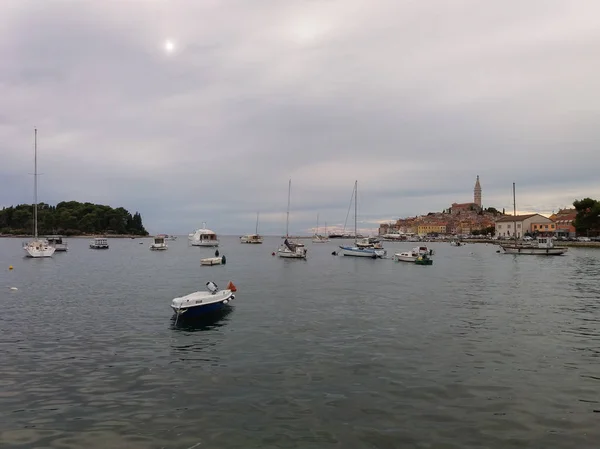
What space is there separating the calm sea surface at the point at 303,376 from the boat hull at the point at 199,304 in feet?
3.93

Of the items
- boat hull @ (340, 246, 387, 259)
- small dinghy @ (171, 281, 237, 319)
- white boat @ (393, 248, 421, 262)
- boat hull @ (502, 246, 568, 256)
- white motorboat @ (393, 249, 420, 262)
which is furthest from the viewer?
boat hull @ (502, 246, 568, 256)

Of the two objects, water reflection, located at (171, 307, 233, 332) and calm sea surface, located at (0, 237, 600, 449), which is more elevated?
calm sea surface, located at (0, 237, 600, 449)

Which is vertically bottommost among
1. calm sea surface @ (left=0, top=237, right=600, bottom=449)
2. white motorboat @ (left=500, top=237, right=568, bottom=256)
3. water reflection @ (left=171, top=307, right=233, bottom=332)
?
water reflection @ (left=171, top=307, right=233, bottom=332)

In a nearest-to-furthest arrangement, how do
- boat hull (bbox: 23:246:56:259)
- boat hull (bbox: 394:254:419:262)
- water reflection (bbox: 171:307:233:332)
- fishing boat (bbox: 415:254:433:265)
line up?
water reflection (bbox: 171:307:233:332), fishing boat (bbox: 415:254:433:265), boat hull (bbox: 394:254:419:262), boat hull (bbox: 23:246:56:259)

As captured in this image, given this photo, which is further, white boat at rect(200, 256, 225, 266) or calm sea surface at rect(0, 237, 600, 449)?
white boat at rect(200, 256, 225, 266)

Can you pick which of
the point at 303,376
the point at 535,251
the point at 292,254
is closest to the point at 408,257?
the point at 292,254

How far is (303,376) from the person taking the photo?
663 inches

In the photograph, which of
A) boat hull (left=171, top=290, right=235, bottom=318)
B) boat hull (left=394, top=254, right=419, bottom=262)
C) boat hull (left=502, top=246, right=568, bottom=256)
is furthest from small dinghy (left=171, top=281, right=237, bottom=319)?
boat hull (left=502, top=246, right=568, bottom=256)

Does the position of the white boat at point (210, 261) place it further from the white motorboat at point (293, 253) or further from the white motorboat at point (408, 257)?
the white motorboat at point (408, 257)

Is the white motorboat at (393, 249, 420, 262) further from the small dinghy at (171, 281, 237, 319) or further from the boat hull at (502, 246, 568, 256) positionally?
the small dinghy at (171, 281, 237, 319)

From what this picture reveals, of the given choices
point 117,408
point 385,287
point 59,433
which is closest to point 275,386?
point 117,408

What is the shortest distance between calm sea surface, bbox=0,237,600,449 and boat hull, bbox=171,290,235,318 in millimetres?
1197

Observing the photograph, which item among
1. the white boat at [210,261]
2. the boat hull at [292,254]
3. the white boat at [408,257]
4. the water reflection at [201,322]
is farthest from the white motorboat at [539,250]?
the water reflection at [201,322]

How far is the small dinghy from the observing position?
27250mm
